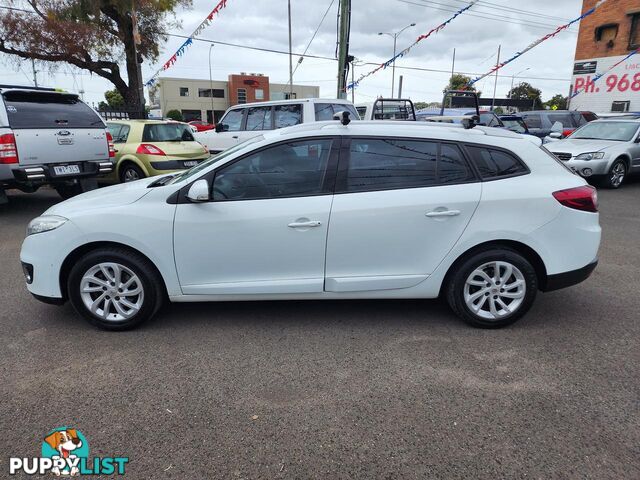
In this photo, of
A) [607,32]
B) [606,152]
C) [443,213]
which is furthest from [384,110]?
[607,32]

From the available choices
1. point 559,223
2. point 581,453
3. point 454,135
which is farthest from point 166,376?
point 559,223

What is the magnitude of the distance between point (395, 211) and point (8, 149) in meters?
6.25

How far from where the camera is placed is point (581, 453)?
2406 mm

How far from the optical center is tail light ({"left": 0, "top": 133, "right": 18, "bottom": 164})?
22.4 feet

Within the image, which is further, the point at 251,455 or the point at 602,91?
the point at 602,91

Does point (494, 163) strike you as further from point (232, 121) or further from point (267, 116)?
point (232, 121)

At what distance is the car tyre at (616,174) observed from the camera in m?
10.6

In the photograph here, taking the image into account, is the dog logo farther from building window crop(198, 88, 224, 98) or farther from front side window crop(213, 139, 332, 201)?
building window crop(198, 88, 224, 98)

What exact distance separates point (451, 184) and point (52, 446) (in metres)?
3.09

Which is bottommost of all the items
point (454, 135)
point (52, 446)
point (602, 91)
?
point (52, 446)

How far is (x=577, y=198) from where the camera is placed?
361 cm

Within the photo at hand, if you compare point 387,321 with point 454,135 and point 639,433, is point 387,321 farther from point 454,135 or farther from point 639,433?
point 639,433

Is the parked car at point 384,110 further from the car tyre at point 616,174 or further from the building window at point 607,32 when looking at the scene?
the building window at point 607,32

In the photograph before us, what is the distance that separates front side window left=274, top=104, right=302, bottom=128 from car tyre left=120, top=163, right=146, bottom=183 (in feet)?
9.54
